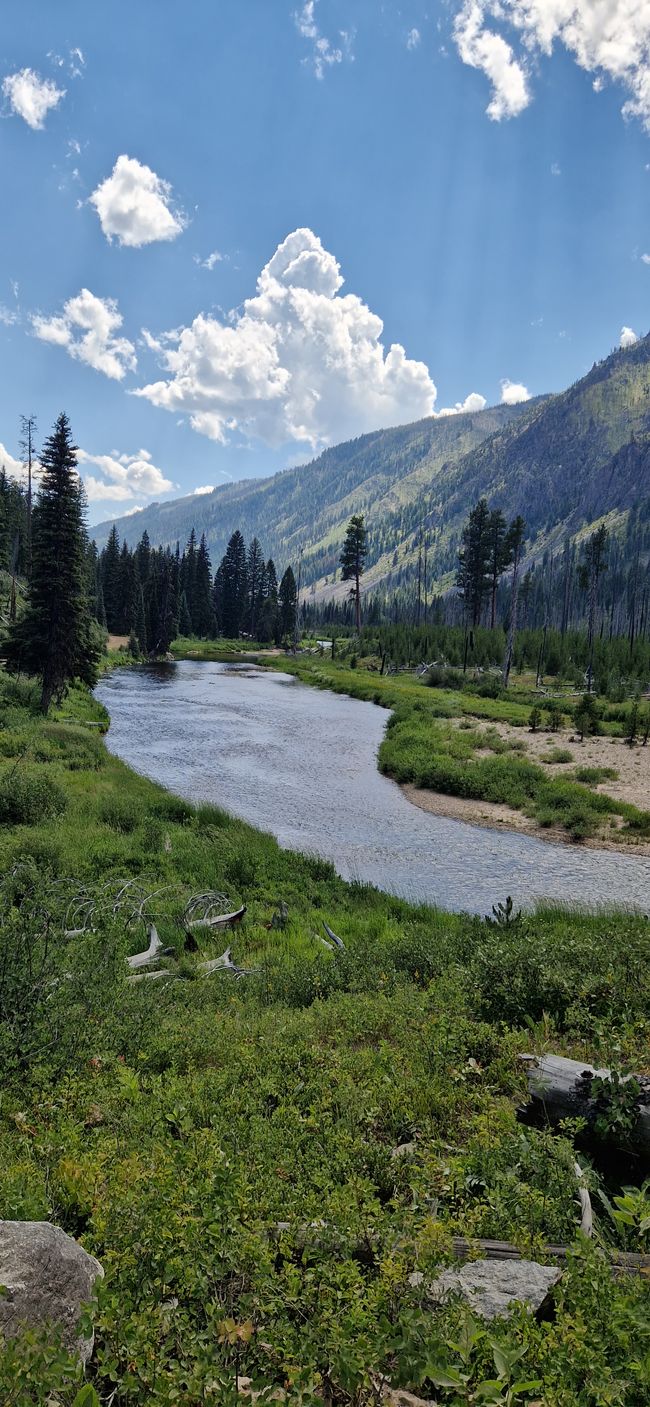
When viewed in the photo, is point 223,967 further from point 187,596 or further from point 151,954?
point 187,596

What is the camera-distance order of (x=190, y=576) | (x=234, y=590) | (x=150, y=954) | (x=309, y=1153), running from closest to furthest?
1. (x=309, y=1153)
2. (x=150, y=954)
3. (x=190, y=576)
4. (x=234, y=590)

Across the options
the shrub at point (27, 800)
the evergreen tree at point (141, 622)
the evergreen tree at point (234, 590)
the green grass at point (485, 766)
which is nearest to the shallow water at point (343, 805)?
the green grass at point (485, 766)

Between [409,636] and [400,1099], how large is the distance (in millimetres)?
81121

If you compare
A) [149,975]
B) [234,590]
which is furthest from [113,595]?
[149,975]

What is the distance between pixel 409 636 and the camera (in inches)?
3351

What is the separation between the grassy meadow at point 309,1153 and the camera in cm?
306

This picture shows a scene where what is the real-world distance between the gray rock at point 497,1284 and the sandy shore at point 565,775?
58.5 ft

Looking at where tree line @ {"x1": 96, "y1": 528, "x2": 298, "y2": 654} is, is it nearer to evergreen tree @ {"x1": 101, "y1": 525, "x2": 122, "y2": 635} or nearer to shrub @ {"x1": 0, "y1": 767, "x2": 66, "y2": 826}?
evergreen tree @ {"x1": 101, "y1": 525, "x2": 122, "y2": 635}

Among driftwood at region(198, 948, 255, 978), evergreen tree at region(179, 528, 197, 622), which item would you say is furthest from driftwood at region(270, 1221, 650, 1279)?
evergreen tree at region(179, 528, 197, 622)

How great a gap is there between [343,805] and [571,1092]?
58.1 ft

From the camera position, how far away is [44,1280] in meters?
3.34

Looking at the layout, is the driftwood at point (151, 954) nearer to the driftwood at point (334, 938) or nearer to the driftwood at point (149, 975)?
the driftwood at point (149, 975)

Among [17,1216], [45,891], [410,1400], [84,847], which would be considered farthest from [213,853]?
[410,1400]

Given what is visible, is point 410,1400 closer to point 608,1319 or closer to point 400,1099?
point 608,1319
